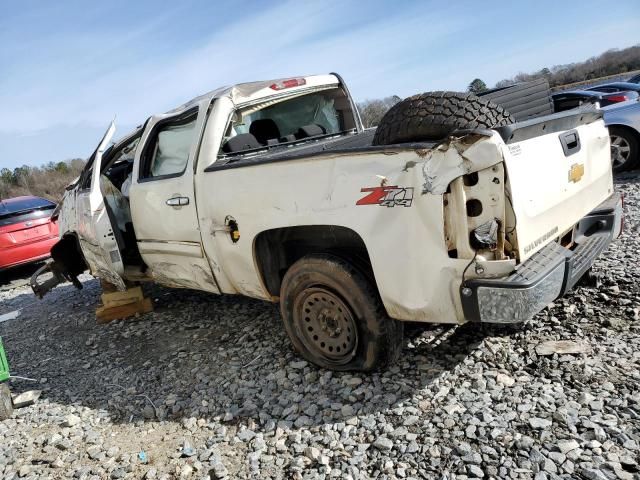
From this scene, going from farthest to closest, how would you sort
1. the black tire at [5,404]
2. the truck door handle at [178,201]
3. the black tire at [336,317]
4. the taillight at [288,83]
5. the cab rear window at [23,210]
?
the cab rear window at [23,210] < the taillight at [288,83] < the truck door handle at [178,201] < the black tire at [5,404] < the black tire at [336,317]

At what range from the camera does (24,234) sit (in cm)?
834

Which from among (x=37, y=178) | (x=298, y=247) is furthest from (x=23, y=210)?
(x=37, y=178)

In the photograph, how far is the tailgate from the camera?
2.42 meters

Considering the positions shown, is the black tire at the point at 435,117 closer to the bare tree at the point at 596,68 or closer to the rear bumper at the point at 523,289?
the rear bumper at the point at 523,289

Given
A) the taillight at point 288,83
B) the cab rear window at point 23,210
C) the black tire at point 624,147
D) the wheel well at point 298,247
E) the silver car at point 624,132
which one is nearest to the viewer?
the wheel well at point 298,247

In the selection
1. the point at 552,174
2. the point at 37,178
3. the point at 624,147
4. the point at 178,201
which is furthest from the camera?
the point at 37,178

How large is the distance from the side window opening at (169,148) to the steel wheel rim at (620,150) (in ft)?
22.6

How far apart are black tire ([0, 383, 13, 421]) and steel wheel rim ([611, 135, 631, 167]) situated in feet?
27.9

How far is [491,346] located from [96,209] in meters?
3.61

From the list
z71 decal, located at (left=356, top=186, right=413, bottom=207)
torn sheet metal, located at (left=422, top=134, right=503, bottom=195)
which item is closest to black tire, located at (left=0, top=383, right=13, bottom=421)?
z71 decal, located at (left=356, top=186, right=413, bottom=207)

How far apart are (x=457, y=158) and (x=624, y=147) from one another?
697 cm

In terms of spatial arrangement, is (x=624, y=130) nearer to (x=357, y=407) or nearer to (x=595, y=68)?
(x=357, y=407)

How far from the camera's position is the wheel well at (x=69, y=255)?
5.66 m

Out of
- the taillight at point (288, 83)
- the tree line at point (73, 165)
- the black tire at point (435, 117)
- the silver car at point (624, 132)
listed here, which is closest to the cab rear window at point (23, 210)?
the taillight at point (288, 83)
